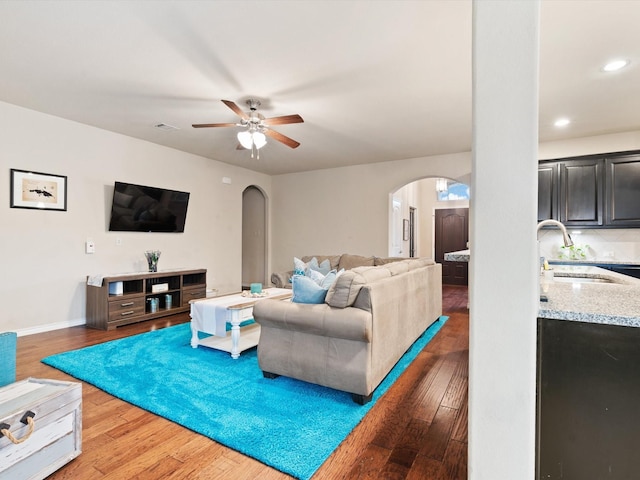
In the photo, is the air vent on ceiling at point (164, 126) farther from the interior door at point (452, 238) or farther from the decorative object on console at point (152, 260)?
the interior door at point (452, 238)

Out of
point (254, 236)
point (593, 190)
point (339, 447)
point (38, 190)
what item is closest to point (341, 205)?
point (254, 236)

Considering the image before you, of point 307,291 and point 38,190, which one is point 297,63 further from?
point 38,190

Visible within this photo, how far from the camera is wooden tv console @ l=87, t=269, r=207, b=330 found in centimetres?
425

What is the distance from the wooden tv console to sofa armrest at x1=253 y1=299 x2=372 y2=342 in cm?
268

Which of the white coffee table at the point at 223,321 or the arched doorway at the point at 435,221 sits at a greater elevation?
the arched doorway at the point at 435,221

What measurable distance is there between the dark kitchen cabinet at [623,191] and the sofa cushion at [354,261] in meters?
3.21

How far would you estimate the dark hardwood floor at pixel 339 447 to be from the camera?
1676mm

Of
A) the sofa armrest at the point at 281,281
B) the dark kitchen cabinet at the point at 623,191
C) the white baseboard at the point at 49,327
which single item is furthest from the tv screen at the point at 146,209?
the dark kitchen cabinet at the point at 623,191

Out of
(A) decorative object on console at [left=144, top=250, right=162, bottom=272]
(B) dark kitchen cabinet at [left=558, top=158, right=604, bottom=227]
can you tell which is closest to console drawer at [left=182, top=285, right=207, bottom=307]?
(A) decorative object on console at [left=144, top=250, right=162, bottom=272]

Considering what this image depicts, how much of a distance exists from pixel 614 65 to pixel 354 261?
386 centimetres

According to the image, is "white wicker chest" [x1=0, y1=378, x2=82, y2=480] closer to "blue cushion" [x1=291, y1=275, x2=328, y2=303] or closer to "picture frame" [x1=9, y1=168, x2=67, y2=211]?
"blue cushion" [x1=291, y1=275, x2=328, y2=303]

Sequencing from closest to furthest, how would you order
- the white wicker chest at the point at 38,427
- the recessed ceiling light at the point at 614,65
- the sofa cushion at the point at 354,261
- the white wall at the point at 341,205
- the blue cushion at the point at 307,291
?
the white wicker chest at the point at 38,427 < the blue cushion at the point at 307,291 < the recessed ceiling light at the point at 614,65 < the sofa cushion at the point at 354,261 < the white wall at the point at 341,205

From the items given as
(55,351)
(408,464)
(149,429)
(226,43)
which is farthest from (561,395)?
(55,351)

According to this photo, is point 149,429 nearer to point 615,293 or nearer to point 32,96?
point 615,293
